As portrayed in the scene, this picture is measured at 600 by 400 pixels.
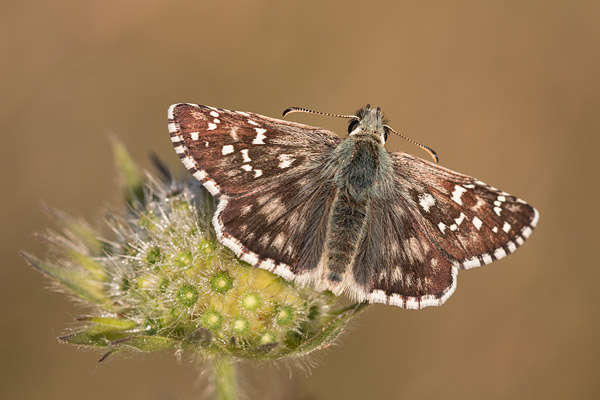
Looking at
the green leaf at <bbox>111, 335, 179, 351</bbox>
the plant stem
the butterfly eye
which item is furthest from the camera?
the butterfly eye

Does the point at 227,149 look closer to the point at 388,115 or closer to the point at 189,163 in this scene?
the point at 189,163

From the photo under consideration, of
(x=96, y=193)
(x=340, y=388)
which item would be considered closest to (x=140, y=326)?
(x=340, y=388)

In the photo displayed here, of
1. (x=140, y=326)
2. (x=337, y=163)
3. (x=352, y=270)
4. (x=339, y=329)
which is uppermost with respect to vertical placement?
(x=337, y=163)

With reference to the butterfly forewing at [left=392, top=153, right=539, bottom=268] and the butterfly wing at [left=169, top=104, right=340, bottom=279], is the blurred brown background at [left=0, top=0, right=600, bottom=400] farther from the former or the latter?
the butterfly wing at [left=169, top=104, right=340, bottom=279]

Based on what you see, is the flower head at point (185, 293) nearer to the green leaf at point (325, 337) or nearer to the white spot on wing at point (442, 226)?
the green leaf at point (325, 337)

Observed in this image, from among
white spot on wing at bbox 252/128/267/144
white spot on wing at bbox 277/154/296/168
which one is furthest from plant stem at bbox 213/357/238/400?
white spot on wing at bbox 252/128/267/144

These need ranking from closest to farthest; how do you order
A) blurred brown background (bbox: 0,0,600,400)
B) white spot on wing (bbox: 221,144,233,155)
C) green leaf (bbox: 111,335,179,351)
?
green leaf (bbox: 111,335,179,351) → white spot on wing (bbox: 221,144,233,155) → blurred brown background (bbox: 0,0,600,400)

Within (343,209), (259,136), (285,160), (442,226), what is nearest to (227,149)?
(259,136)

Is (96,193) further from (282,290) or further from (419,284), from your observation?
(419,284)
